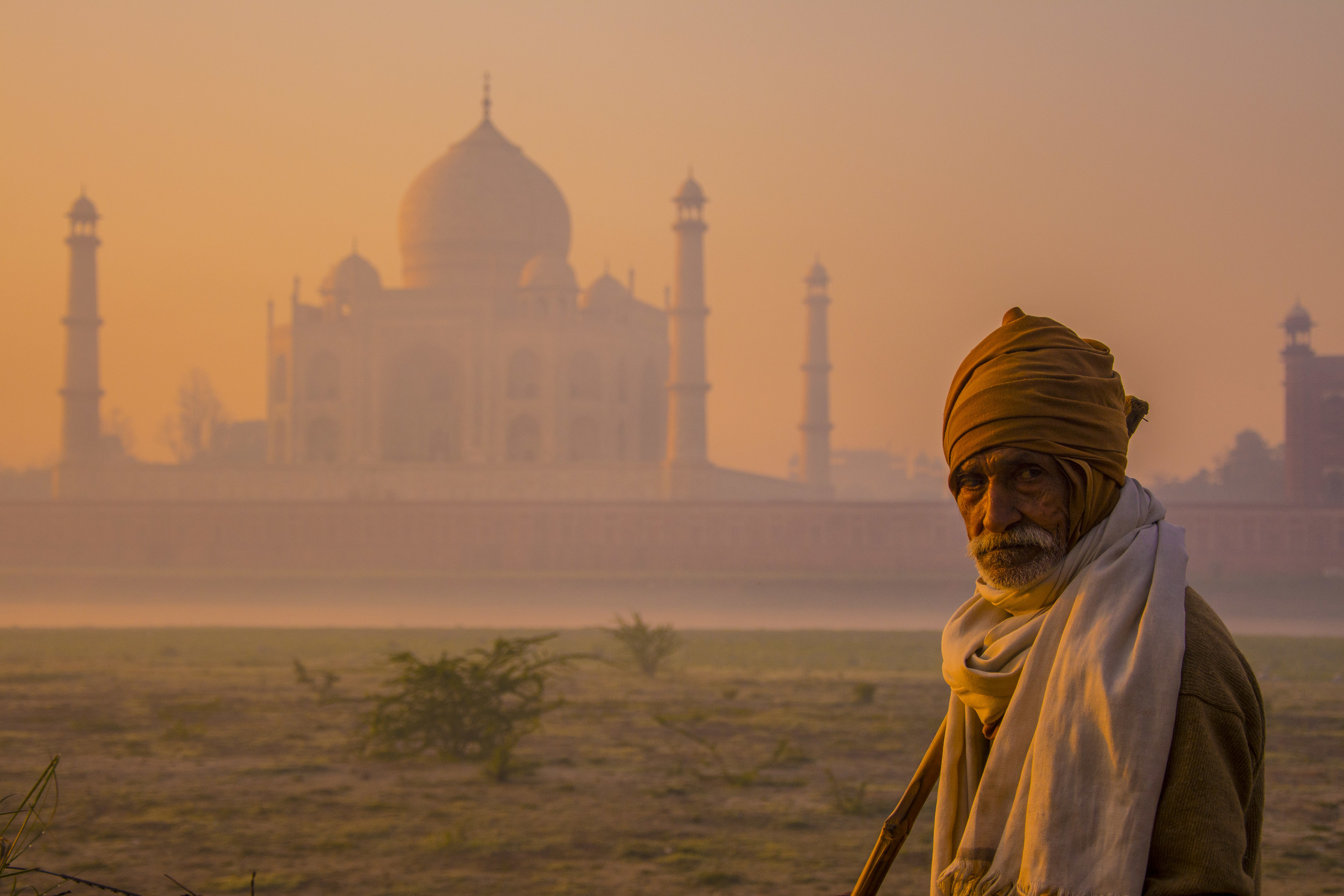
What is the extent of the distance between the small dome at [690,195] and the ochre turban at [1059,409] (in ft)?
88.6

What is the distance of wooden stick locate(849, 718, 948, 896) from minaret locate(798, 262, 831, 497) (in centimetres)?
3159

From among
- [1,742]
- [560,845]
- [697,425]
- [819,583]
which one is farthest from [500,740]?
[697,425]

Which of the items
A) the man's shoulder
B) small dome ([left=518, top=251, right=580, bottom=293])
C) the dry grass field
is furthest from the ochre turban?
small dome ([left=518, top=251, right=580, bottom=293])

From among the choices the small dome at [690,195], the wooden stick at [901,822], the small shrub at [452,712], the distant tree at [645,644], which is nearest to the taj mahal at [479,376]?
the small dome at [690,195]

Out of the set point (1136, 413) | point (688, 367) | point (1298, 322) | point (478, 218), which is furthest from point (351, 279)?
point (1136, 413)

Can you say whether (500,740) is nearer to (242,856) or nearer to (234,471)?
(242,856)

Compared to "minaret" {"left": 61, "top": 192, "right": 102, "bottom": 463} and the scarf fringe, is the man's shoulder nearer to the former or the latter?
the scarf fringe

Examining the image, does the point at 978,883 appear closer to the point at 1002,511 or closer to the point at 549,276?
the point at 1002,511

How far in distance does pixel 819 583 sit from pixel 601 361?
934cm

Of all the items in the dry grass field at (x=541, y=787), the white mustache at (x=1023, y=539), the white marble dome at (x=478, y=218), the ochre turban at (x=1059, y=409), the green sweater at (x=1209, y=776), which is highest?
the white marble dome at (x=478, y=218)

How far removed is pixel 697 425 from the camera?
1077 inches

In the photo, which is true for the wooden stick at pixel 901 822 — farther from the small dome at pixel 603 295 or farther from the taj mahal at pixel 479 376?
the small dome at pixel 603 295

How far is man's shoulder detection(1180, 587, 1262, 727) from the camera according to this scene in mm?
1168

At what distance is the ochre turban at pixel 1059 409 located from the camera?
4.25ft
